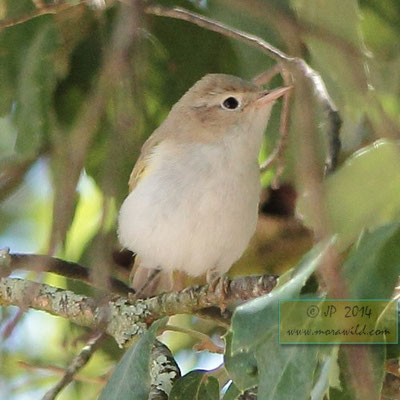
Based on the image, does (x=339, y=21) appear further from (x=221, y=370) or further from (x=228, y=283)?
(x=221, y=370)

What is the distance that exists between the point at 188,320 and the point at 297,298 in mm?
2076

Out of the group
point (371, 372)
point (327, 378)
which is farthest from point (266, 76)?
point (371, 372)

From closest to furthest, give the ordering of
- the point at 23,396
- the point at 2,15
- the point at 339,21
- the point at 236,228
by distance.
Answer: the point at 339,21, the point at 2,15, the point at 236,228, the point at 23,396

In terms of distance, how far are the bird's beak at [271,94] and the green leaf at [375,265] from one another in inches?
49.6

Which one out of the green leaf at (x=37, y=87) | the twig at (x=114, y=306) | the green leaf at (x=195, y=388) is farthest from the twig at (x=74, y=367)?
the green leaf at (x=37, y=87)

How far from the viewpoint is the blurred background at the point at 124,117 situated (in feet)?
4.86

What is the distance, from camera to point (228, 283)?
2.31 meters

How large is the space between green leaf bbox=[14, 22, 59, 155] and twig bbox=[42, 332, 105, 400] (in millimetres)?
575

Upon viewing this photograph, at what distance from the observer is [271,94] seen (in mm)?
2971

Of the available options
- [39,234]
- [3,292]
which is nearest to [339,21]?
[3,292]

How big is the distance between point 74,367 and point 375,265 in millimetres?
1209

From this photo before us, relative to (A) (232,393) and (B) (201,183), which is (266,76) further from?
(A) (232,393)

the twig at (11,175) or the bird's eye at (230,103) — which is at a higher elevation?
the bird's eye at (230,103)

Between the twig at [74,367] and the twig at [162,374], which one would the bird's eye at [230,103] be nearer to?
the twig at [74,367]
